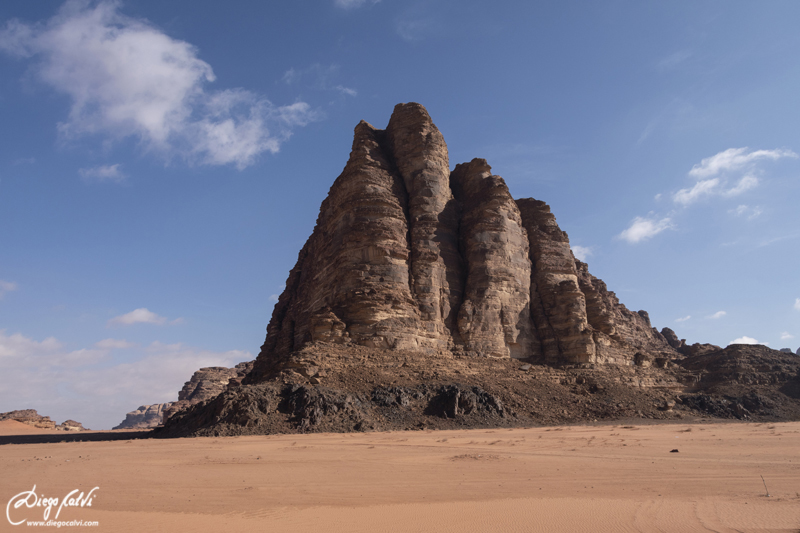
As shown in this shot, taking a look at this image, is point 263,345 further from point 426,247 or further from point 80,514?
point 80,514

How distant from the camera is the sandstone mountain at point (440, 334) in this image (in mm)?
27812

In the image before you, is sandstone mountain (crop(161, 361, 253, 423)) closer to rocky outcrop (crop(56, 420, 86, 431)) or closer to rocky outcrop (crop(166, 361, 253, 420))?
rocky outcrop (crop(166, 361, 253, 420))

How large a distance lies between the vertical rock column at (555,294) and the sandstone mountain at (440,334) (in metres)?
0.14

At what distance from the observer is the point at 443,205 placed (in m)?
47.3

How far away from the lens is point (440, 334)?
39969 mm

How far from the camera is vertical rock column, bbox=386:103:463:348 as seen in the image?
4091 centimetres

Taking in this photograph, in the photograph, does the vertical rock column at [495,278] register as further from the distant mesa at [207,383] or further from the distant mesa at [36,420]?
the distant mesa at [36,420]

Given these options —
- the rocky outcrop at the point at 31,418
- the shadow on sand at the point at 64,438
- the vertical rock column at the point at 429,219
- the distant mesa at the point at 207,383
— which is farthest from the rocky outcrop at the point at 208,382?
the vertical rock column at the point at 429,219

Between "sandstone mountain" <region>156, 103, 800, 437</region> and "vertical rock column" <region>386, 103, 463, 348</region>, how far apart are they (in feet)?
0.49

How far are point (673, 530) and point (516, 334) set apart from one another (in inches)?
1488

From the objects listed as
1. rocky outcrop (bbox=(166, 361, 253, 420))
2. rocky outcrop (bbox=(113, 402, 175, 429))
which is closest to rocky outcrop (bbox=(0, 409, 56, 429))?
rocky outcrop (bbox=(166, 361, 253, 420))

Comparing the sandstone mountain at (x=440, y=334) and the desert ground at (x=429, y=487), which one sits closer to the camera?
the desert ground at (x=429, y=487)

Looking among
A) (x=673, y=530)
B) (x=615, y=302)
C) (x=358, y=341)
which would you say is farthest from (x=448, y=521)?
(x=615, y=302)

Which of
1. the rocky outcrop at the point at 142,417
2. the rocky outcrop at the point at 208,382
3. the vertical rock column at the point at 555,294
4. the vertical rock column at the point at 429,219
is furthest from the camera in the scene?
the rocky outcrop at the point at 142,417
